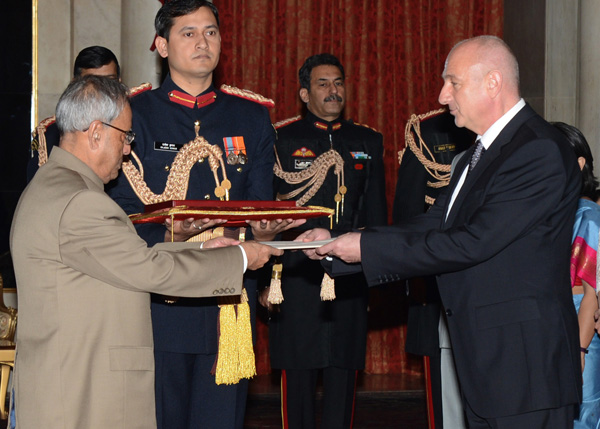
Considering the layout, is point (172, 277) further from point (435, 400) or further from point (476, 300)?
point (435, 400)

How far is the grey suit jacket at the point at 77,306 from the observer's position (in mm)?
2354

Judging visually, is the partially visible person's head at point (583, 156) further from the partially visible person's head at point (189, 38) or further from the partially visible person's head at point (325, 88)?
the partially visible person's head at point (189, 38)

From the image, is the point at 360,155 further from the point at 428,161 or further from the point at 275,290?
the point at 275,290

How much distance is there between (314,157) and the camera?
4.70 m

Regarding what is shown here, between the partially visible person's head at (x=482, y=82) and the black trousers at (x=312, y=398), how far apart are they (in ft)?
6.28

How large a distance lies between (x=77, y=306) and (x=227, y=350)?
2.47 feet

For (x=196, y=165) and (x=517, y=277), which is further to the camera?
(x=196, y=165)

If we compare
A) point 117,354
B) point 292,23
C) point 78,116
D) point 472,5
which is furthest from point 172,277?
point 472,5

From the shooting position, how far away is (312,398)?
4340 mm

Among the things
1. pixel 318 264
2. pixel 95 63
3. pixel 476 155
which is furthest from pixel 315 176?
pixel 476 155

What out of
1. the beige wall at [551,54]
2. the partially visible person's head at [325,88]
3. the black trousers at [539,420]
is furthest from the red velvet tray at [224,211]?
the beige wall at [551,54]

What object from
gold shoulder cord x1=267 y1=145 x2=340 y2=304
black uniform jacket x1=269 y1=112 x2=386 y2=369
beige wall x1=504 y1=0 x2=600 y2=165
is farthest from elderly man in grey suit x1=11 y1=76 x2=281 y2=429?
beige wall x1=504 y1=0 x2=600 y2=165

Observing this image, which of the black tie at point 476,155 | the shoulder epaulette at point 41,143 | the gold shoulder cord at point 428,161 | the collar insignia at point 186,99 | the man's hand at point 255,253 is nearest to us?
the man's hand at point 255,253

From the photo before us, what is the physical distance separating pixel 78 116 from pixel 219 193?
78cm
